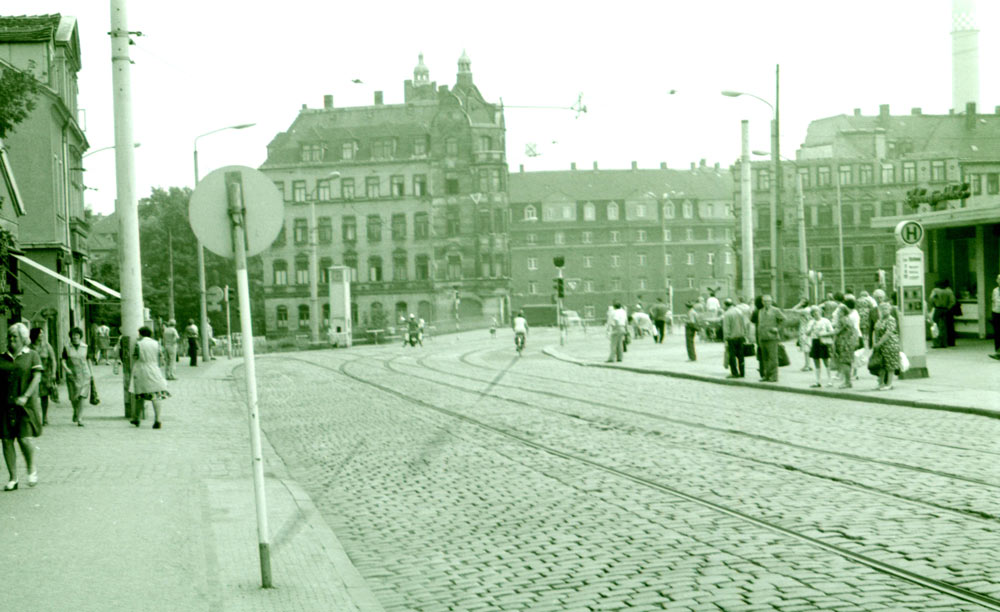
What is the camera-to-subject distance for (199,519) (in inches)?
401

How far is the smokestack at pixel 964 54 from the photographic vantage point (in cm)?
10381

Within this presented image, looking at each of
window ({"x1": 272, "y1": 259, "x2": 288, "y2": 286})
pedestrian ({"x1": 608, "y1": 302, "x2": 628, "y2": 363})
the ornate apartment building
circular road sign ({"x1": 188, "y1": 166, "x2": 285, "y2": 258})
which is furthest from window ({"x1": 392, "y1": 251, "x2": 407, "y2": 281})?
A: circular road sign ({"x1": 188, "y1": 166, "x2": 285, "y2": 258})

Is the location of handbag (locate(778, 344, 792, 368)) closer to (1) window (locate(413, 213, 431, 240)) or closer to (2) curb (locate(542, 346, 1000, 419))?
(2) curb (locate(542, 346, 1000, 419))

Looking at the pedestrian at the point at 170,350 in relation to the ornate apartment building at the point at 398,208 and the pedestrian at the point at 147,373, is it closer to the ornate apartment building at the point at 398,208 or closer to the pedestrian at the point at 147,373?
the pedestrian at the point at 147,373

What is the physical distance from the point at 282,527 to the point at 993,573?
5.37 m

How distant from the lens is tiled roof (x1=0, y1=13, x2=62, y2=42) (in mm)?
36500

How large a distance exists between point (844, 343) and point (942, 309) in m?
11.6

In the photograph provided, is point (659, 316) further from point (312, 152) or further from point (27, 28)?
point (312, 152)

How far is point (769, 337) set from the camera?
81.1ft

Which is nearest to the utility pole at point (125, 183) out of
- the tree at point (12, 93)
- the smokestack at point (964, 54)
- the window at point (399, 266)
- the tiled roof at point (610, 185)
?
the tree at point (12, 93)

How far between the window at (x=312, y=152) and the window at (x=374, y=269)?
9942 mm

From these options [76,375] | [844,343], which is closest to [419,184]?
[844,343]

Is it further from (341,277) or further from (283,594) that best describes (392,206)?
(283,594)

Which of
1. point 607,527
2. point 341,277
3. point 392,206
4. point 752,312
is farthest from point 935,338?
point 392,206
